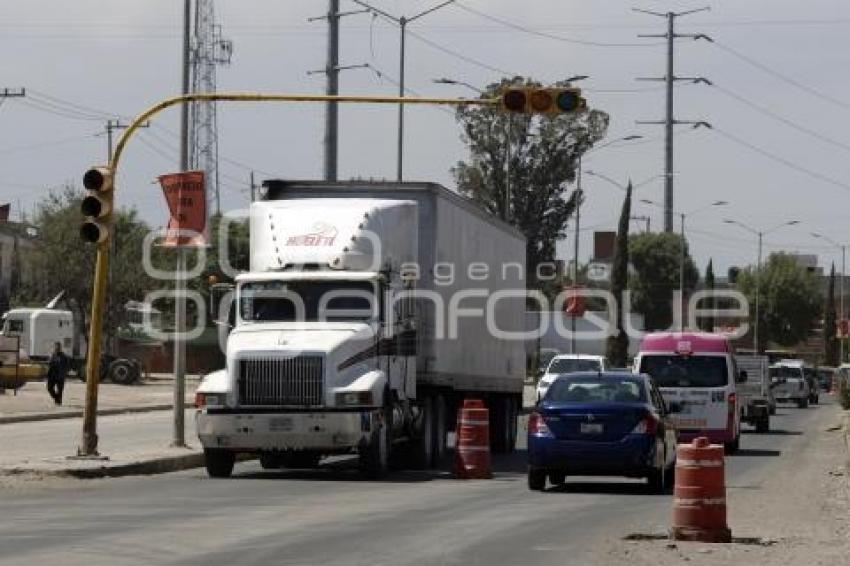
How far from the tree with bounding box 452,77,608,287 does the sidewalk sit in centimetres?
2881

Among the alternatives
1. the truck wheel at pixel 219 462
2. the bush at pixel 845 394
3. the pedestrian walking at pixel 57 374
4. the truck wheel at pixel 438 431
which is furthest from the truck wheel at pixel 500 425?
the bush at pixel 845 394

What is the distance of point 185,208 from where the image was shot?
1192 inches

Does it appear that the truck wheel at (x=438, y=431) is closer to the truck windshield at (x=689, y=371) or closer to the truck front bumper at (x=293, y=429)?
the truck front bumper at (x=293, y=429)

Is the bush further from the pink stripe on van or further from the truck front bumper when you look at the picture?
the truck front bumper

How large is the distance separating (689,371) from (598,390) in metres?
12.0

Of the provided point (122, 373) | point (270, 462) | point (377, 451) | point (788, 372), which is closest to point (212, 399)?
point (377, 451)

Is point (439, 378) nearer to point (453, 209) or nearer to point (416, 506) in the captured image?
point (453, 209)

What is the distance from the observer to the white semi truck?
1022 inches

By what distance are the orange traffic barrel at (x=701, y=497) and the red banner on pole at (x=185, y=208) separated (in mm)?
13866

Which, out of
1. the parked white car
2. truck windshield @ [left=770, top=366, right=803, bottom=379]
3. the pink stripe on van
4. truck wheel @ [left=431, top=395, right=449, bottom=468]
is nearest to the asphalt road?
truck wheel @ [left=431, top=395, right=449, bottom=468]

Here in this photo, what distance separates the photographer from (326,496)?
23.2m

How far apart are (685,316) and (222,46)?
44.0 metres

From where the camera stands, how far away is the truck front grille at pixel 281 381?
1023 inches

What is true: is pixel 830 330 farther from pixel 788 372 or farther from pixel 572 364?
pixel 572 364
